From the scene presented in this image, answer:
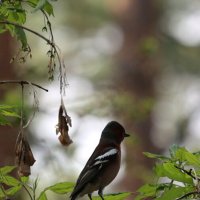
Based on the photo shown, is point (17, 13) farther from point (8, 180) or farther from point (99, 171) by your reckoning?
point (99, 171)

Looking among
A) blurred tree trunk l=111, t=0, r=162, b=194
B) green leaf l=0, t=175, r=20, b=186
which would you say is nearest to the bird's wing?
green leaf l=0, t=175, r=20, b=186

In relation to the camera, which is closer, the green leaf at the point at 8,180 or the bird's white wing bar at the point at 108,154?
the green leaf at the point at 8,180

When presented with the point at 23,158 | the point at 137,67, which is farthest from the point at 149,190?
the point at 137,67

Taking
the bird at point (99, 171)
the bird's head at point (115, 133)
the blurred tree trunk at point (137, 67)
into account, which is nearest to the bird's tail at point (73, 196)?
the bird at point (99, 171)

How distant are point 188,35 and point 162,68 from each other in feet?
9.00

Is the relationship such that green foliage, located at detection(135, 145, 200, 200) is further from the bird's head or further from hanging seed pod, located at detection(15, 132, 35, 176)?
the bird's head

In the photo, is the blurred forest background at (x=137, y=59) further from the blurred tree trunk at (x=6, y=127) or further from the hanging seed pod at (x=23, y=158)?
the hanging seed pod at (x=23, y=158)

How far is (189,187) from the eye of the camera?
3637 millimetres

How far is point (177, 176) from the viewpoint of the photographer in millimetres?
3629

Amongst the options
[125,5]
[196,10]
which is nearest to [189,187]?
[125,5]

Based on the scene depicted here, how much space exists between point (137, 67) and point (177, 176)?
48.0 feet

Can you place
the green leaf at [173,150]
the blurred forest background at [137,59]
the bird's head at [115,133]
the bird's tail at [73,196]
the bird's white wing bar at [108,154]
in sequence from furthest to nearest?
the blurred forest background at [137,59], the bird's head at [115,133], the bird's white wing bar at [108,154], the bird's tail at [73,196], the green leaf at [173,150]

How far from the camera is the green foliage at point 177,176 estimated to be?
3576 mm

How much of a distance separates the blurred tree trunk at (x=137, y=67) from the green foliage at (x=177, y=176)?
1260cm
